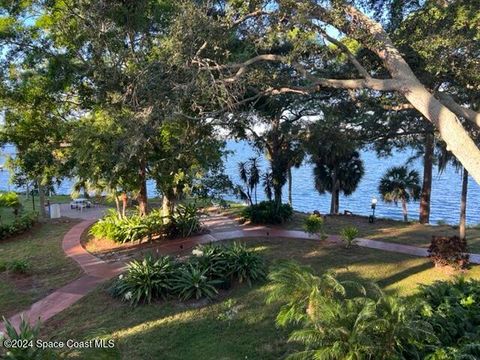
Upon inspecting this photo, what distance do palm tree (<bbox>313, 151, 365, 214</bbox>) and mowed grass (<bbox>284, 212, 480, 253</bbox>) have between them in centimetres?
332

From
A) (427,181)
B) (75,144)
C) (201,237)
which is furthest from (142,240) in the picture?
(427,181)

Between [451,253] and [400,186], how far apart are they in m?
11.5

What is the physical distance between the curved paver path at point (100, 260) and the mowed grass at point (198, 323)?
48 centimetres

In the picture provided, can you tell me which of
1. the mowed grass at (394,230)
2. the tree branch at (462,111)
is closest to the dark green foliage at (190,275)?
the tree branch at (462,111)

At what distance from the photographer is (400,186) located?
71.4 feet

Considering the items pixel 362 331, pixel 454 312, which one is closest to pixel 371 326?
pixel 362 331

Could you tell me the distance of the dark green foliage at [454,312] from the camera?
6473 millimetres

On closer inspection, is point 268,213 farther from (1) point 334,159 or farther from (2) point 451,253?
(2) point 451,253

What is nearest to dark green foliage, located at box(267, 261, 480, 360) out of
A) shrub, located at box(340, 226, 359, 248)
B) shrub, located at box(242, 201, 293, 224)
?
shrub, located at box(340, 226, 359, 248)

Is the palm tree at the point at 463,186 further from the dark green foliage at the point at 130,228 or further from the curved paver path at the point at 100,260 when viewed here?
the dark green foliage at the point at 130,228

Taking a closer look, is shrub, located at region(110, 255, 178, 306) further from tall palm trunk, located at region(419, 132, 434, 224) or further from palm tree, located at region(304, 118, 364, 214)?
tall palm trunk, located at region(419, 132, 434, 224)

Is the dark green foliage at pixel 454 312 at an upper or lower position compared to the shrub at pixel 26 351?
lower

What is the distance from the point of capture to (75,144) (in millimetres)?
12367

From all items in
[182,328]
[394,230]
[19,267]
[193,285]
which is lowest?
[394,230]
